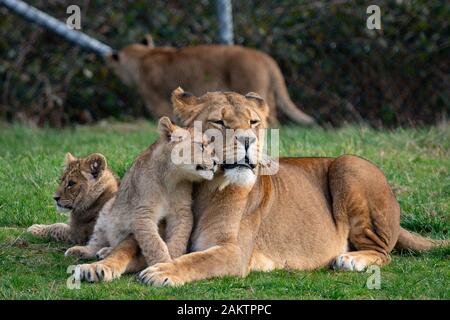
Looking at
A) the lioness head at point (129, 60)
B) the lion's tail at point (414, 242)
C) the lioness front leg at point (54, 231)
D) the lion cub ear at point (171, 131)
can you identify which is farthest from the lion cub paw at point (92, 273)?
Answer: the lioness head at point (129, 60)

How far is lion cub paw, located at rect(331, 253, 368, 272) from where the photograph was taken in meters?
6.38

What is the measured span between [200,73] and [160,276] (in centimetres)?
743

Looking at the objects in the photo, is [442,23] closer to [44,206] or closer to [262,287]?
[44,206]

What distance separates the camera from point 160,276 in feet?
18.2

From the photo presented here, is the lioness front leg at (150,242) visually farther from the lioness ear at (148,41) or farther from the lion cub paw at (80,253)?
the lioness ear at (148,41)

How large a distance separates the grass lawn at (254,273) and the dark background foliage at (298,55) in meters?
1.32

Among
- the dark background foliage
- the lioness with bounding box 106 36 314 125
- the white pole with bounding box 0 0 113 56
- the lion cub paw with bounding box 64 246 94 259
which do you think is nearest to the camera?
the lion cub paw with bounding box 64 246 94 259

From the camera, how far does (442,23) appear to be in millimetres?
13469

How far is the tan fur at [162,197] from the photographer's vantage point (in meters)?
5.79

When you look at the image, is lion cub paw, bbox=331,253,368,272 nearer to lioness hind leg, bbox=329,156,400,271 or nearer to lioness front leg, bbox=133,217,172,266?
lioness hind leg, bbox=329,156,400,271

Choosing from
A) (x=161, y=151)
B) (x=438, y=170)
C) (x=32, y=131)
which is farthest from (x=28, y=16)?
(x=161, y=151)

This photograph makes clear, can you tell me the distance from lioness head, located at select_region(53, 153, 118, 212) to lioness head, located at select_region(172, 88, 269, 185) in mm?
968

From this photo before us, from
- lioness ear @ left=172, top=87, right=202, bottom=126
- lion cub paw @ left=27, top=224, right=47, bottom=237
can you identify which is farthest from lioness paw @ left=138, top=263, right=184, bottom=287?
A: lion cub paw @ left=27, top=224, right=47, bottom=237

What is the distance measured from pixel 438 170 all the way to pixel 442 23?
5118mm
